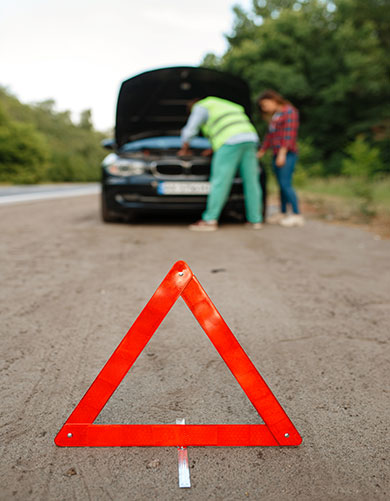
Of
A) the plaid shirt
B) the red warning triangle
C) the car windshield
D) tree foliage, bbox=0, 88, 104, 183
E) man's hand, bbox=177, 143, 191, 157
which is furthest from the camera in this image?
tree foliage, bbox=0, 88, 104, 183

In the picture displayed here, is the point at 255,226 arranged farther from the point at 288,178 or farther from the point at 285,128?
the point at 285,128

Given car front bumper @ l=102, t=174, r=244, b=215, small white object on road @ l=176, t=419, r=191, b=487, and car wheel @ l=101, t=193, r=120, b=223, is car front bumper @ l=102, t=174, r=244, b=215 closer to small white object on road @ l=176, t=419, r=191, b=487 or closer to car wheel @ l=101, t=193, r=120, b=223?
car wheel @ l=101, t=193, r=120, b=223

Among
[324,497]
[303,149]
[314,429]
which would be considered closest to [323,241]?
[314,429]

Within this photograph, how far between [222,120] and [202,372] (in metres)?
4.63

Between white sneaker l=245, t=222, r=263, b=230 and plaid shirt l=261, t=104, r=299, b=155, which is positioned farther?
plaid shirt l=261, t=104, r=299, b=155

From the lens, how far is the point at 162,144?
653 cm

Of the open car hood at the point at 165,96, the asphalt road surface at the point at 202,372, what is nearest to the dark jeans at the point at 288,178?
the open car hood at the point at 165,96

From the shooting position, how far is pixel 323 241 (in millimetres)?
5590

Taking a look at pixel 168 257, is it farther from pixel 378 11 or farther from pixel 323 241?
pixel 378 11

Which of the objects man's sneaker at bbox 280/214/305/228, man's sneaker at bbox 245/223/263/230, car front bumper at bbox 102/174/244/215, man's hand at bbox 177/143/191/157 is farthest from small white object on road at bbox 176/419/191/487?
man's sneaker at bbox 280/214/305/228

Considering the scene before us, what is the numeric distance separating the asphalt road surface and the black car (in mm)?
1879

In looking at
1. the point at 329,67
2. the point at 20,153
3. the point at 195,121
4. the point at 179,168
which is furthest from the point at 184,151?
the point at 329,67

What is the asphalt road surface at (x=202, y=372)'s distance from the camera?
137 cm

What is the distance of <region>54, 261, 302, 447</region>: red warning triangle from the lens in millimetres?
1538
